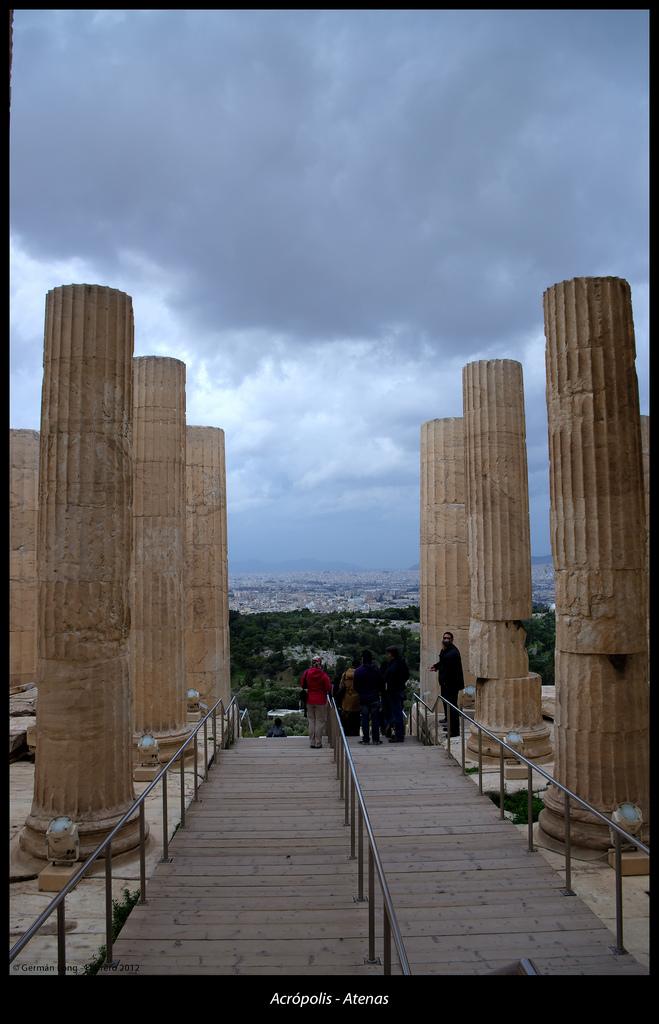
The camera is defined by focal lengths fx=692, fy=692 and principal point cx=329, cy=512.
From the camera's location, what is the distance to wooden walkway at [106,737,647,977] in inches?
224

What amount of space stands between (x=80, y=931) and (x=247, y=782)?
4414 millimetres

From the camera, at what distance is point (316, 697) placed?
13523mm

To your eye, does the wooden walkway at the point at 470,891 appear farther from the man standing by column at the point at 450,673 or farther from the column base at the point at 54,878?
the column base at the point at 54,878

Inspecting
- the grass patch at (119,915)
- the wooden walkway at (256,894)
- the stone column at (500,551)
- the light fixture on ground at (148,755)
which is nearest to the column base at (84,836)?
the wooden walkway at (256,894)

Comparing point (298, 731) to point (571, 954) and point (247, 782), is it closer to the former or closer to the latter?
point (247, 782)

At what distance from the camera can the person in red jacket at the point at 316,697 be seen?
13.3m

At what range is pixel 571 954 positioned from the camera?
583 cm

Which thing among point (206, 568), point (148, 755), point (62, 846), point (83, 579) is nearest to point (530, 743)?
point (148, 755)

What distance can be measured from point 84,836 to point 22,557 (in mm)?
11871

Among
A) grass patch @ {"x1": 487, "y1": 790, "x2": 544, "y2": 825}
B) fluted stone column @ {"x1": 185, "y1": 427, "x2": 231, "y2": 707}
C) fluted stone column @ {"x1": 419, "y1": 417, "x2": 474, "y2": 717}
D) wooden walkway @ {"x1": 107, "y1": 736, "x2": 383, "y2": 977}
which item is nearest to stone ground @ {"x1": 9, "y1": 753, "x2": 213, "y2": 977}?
wooden walkway @ {"x1": 107, "y1": 736, "x2": 383, "y2": 977}

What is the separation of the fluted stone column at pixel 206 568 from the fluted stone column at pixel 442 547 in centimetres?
534
